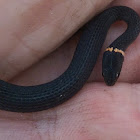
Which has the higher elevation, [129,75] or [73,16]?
[73,16]

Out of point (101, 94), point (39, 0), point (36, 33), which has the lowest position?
point (101, 94)

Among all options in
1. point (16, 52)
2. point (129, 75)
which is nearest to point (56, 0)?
point (16, 52)

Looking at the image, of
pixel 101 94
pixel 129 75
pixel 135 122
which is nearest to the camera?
pixel 135 122

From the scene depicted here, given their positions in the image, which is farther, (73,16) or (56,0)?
(73,16)

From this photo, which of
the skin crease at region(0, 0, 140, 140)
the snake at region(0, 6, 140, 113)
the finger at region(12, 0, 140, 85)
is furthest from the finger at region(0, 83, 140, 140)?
the finger at region(12, 0, 140, 85)

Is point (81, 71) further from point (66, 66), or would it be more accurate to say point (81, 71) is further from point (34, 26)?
point (34, 26)

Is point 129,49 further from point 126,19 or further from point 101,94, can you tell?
point 101,94
